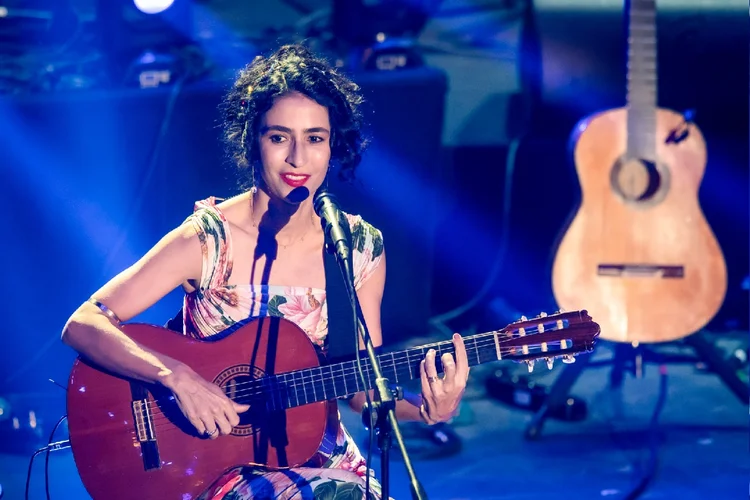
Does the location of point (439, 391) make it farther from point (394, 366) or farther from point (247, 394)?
point (247, 394)

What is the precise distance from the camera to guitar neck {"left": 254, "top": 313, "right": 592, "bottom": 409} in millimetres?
2551

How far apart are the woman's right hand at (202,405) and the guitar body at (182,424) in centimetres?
8

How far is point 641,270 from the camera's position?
437cm

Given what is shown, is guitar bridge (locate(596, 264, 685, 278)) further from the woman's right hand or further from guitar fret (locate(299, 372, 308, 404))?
the woman's right hand

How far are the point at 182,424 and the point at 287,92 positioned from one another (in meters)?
1.13

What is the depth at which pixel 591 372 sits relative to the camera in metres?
5.55

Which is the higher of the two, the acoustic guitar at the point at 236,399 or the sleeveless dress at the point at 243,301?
the sleeveless dress at the point at 243,301

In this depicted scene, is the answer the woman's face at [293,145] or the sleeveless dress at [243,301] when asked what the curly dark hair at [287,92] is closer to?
the woman's face at [293,145]

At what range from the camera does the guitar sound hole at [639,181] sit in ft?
14.3

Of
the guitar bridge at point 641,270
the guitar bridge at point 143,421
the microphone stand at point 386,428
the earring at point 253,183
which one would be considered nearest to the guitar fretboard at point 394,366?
the guitar bridge at point 143,421

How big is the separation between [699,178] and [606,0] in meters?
2.03

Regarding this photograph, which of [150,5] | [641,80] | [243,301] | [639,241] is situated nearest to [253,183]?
[243,301]

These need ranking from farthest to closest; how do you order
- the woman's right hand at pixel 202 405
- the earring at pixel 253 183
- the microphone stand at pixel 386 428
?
the earring at pixel 253 183
the woman's right hand at pixel 202 405
the microphone stand at pixel 386 428

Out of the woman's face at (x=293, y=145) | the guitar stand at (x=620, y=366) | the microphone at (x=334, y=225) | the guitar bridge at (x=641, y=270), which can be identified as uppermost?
the woman's face at (x=293, y=145)
